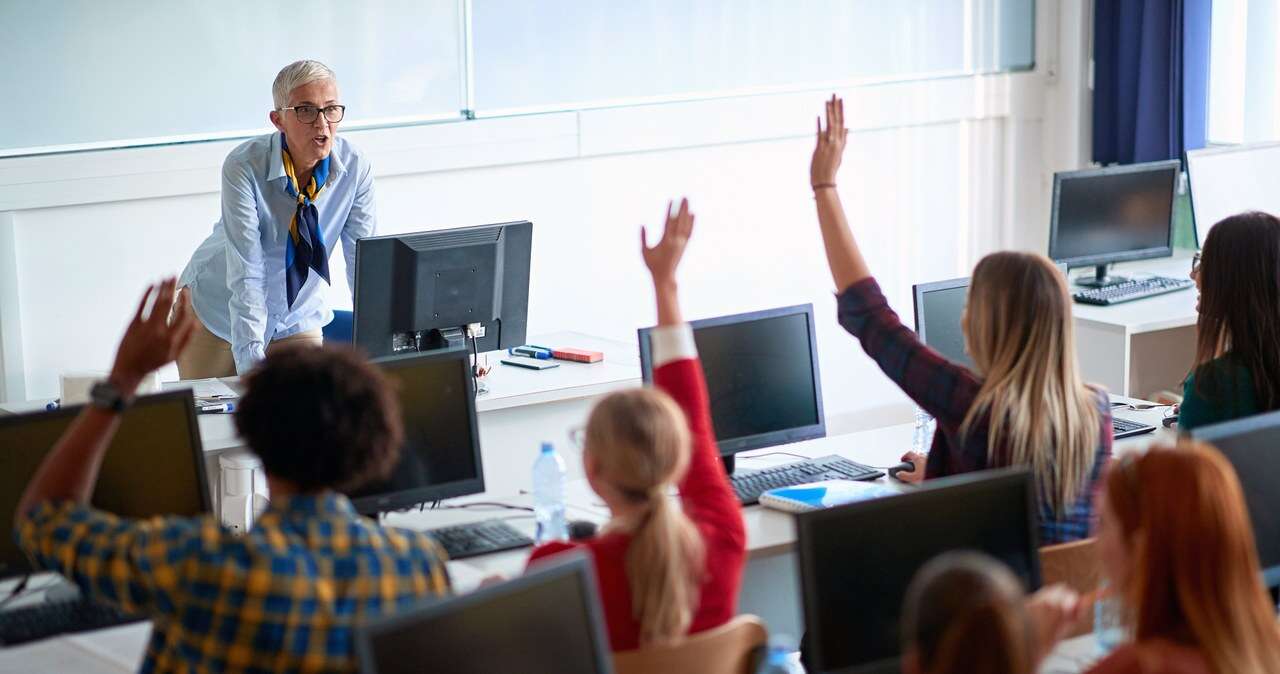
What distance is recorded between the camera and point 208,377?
15.0 ft

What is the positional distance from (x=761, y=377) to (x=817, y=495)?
0.31 m

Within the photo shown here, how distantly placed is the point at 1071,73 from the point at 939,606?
556 centimetres

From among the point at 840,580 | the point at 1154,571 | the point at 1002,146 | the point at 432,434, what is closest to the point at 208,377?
the point at 432,434

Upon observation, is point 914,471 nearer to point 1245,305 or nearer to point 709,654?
point 1245,305

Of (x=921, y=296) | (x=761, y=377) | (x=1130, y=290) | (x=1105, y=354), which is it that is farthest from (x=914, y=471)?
(x=1130, y=290)

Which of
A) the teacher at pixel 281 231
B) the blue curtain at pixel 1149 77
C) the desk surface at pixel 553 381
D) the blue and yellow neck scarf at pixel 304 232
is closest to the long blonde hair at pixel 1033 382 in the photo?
the desk surface at pixel 553 381

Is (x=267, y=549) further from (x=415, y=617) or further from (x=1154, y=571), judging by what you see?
(x=1154, y=571)

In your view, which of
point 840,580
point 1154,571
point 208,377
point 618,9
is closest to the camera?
point 1154,571

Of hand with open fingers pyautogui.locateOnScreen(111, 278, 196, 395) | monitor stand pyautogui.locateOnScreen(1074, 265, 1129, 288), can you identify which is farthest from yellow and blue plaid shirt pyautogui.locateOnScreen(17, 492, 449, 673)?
→ monitor stand pyautogui.locateOnScreen(1074, 265, 1129, 288)

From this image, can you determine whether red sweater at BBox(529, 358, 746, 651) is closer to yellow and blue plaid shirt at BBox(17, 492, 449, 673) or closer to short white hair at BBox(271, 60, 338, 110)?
yellow and blue plaid shirt at BBox(17, 492, 449, 673)

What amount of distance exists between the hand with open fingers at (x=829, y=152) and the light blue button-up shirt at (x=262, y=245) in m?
1.70

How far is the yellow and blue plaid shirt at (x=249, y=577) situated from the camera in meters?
1.76

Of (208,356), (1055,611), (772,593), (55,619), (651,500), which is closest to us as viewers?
(1055,611)

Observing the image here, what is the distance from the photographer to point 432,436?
3.10m
